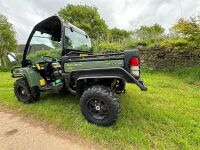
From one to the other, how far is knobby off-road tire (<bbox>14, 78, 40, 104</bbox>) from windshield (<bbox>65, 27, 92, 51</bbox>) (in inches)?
61.5

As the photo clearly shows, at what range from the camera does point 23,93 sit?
4449 millimetres

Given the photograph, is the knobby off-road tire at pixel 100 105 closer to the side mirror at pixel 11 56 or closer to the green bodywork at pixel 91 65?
the green bodywork at pixel 91 65

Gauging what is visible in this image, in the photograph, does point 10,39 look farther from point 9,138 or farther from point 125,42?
point 9,138

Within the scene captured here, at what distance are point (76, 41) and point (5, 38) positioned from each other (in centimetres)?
1959

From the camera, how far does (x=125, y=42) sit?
11.6m

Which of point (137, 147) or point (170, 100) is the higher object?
point (170, 100)

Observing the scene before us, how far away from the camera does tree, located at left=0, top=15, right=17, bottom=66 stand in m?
19.7

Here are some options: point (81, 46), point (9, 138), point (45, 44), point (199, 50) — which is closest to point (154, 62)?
point (199, 50)

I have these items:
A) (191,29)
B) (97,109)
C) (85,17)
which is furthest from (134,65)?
(85,17)

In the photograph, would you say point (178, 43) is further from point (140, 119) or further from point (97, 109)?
point (97, 109)

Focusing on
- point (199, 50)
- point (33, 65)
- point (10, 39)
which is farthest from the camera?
point (10, 39)

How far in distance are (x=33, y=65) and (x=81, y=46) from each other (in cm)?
133

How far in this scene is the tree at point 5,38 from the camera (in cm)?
1967

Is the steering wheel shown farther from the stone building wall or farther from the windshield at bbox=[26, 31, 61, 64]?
the stone building wall
